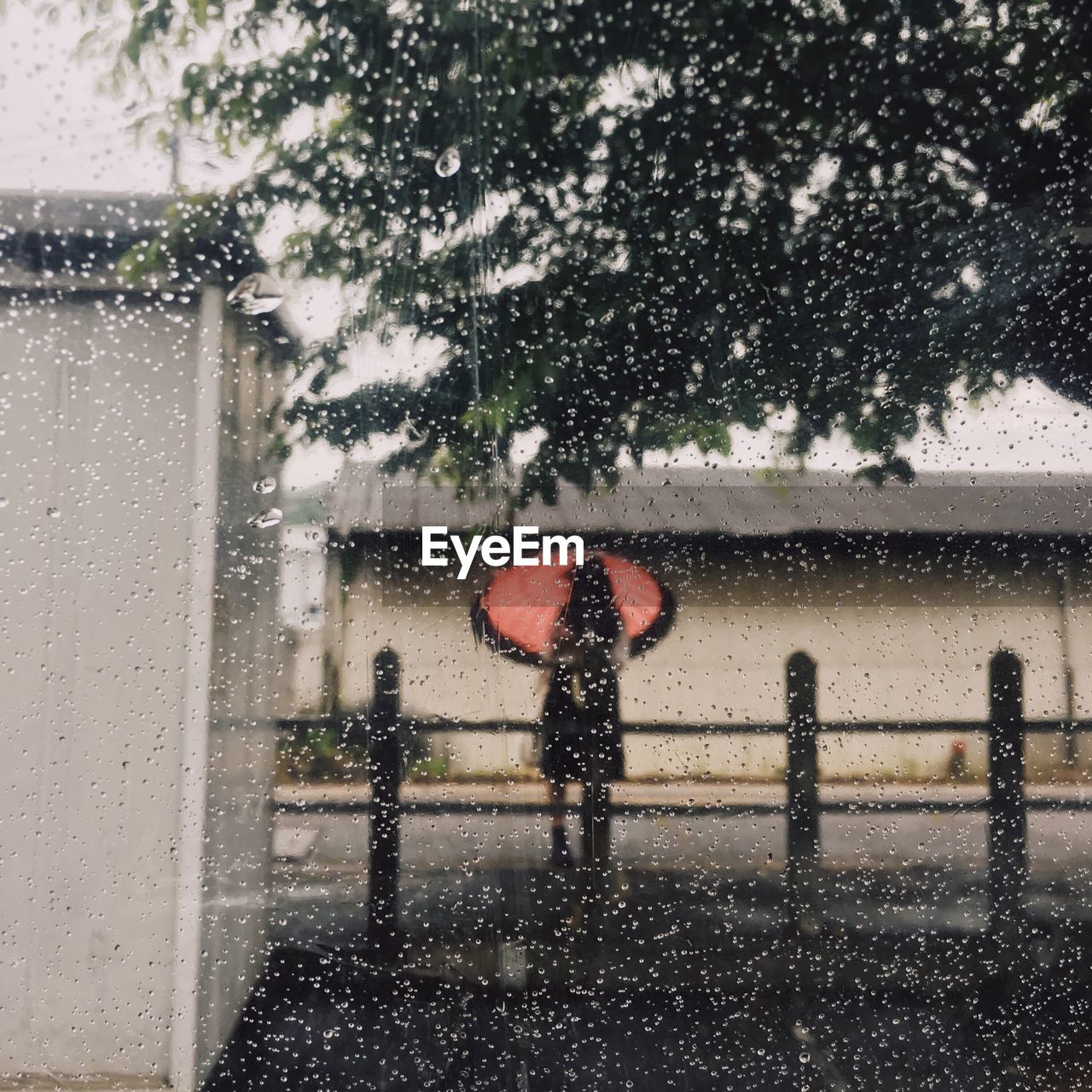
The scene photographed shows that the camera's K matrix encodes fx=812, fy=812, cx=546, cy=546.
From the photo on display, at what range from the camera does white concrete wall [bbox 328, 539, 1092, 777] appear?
120cm

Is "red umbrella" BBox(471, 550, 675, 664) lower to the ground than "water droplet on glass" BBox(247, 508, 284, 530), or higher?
lower

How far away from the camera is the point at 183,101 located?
1194mm

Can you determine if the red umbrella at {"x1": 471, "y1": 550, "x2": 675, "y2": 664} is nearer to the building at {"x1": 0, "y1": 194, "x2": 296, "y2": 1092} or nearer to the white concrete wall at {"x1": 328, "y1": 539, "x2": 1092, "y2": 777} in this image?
the white concrete wall at {"x1": 328, "y1": 539, "x2": 1092, "y2": 777}

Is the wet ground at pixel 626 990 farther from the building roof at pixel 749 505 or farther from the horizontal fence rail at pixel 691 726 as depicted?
the building roof at pixel 749 505

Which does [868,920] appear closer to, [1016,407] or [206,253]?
[1016,407]

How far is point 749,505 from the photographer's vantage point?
1247 mm

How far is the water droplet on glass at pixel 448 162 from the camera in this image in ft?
3.98

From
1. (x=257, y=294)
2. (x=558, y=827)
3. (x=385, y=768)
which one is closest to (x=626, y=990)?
(x=558, y=827)

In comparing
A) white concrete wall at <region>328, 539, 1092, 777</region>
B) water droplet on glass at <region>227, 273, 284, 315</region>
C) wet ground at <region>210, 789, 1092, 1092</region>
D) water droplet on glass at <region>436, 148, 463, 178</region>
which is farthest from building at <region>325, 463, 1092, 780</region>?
water droplet on glass at <region>436, 148, 463, 178</region>

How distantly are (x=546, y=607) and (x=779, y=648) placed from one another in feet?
1.18

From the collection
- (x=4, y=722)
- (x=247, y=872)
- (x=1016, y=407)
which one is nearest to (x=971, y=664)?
(x=1016, y=407)

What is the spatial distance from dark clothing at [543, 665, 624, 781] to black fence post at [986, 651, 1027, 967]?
590 mm

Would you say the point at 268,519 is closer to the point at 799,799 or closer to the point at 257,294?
the point at 257,294

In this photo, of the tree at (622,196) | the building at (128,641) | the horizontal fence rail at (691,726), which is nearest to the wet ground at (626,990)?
the building at (128,641)
